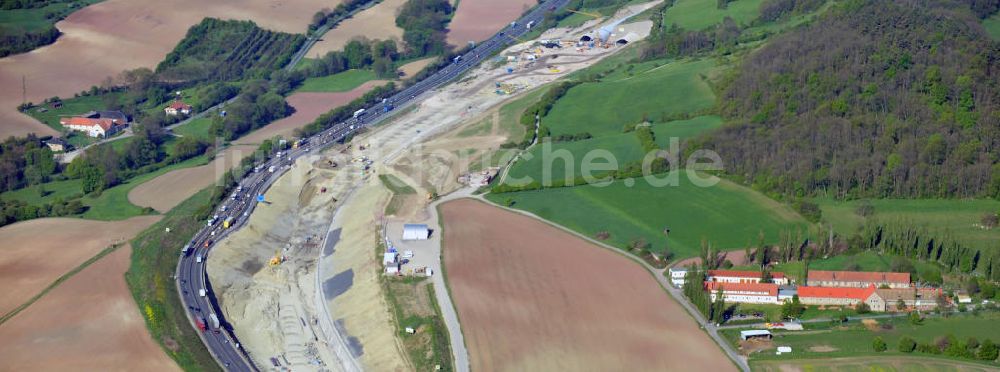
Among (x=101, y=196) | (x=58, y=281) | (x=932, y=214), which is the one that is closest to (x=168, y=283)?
(x=58, y=281)

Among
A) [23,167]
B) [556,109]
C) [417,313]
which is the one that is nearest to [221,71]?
[23,167]

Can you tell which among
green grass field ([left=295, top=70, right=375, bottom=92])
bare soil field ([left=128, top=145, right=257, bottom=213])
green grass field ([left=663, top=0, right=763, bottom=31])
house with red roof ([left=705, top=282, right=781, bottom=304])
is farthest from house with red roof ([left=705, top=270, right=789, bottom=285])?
green grass field ([left=295, top=70, right=375, bottom=92])

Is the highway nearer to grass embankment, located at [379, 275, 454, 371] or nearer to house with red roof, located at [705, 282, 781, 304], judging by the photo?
grass embankment, located at [379, 275, 454, 371]

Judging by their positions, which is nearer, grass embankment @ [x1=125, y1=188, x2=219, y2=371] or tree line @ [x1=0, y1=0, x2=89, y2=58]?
grass embankment @ [x1=125, y1=188, x2=219, y2=371]

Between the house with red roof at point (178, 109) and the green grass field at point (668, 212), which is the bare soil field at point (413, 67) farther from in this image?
the green grass field at point (668, 212)

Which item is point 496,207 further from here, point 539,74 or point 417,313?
point 539,74
